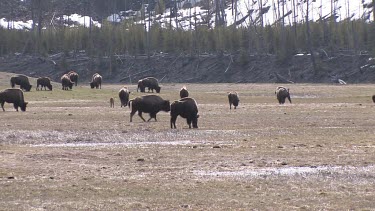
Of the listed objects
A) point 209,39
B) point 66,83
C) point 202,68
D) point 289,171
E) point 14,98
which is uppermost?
point 209,39

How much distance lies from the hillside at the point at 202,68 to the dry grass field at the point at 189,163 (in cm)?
5681

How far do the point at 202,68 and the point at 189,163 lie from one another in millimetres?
83428

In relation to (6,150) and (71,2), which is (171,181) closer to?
(6,150)

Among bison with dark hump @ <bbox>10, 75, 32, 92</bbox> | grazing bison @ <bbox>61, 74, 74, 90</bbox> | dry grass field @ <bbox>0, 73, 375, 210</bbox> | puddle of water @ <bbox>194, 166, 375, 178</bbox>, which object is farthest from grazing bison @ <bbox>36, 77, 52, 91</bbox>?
puddle of water @ <bbox>194, 166, 375, 178</bbox>

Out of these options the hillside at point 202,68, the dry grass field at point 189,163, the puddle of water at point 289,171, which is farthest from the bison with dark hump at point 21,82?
the puddle of water at point 289,171

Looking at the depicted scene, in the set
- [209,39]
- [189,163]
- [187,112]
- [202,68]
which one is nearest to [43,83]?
[187,112]

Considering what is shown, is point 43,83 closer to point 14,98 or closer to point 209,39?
point 14,98

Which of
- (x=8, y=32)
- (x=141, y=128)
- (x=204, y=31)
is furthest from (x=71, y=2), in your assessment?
(x=141, y=128)

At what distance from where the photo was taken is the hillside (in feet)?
306

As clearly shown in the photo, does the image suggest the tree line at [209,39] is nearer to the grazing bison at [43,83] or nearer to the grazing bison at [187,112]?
the grazing bison at [43,83]

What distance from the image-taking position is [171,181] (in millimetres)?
16703

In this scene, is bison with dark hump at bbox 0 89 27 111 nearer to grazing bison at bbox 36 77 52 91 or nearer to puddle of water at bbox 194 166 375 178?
grazing bison at bbox 36 77 52 91

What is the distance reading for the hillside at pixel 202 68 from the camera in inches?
3669

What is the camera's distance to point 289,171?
1808 cm
